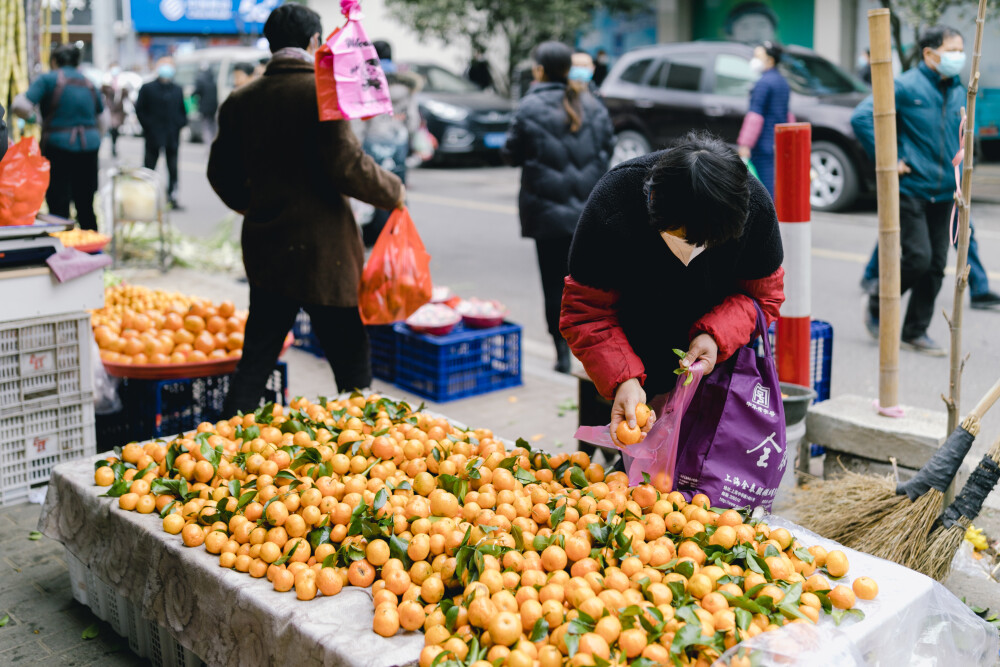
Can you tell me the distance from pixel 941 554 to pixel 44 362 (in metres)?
3.47

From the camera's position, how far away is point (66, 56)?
27.9ft

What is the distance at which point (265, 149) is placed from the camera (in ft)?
13.1

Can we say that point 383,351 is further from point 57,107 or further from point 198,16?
point 198,16

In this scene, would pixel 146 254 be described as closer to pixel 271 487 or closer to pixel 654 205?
pixel 271 487

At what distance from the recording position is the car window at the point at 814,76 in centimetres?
1212

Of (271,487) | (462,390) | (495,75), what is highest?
(495,75)

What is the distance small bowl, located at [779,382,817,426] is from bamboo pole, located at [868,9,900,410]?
366 mm

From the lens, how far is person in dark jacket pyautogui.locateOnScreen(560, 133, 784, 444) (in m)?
2.73

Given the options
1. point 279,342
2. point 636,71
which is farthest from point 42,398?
point 636,71

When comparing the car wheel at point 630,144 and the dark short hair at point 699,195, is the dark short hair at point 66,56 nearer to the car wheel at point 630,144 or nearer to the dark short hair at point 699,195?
the car wheel at point 630,144

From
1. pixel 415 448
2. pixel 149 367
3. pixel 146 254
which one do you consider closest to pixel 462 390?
pixel 149 367

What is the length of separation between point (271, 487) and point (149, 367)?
1837 millimetres

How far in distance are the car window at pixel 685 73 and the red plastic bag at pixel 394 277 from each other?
8.90 meters

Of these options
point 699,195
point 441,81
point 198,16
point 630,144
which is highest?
point 198,16
